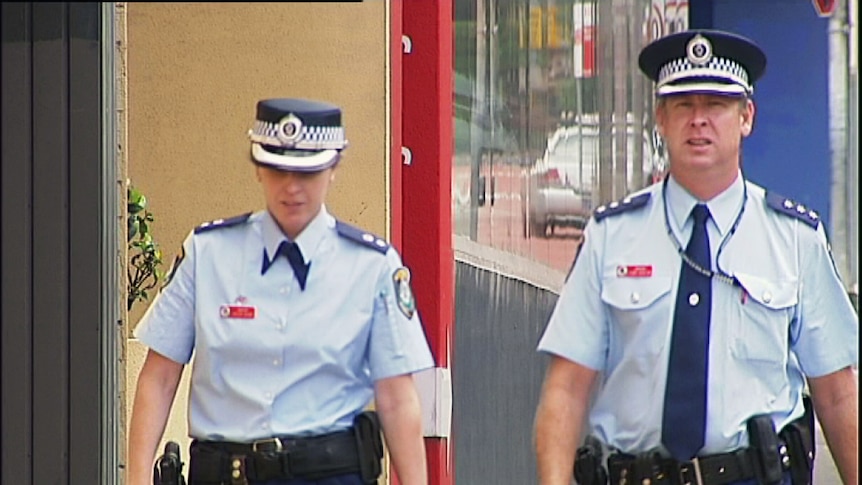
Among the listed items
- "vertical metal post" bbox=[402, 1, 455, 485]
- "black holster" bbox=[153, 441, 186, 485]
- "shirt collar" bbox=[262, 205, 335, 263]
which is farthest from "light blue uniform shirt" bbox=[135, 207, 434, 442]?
"vertical metal post" bbox=[402, 1, 455, 485]

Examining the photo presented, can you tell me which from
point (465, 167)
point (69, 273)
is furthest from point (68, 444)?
point (465, 167)

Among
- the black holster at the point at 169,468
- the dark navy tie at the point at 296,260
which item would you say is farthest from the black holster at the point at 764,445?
the black holster at the point at 169,468

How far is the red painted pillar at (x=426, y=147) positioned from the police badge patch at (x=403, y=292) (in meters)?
2.92

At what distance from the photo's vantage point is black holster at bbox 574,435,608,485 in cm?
547

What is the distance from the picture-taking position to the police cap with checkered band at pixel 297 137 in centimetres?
527

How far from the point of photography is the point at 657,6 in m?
14.1

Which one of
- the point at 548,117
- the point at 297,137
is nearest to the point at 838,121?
the point at 548,117

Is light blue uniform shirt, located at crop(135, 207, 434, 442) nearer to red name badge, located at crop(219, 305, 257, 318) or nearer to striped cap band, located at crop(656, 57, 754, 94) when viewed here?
A: red name badge, located at crop(219, 305, 257, 318)

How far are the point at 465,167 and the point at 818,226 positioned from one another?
3.97 m

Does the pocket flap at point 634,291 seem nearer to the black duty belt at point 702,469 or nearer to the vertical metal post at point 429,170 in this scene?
the black duty belt at point 702,469

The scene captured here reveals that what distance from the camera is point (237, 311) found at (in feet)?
17.6

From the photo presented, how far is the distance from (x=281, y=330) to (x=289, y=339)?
0.10ft

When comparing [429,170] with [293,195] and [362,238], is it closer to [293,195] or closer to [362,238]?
[362,238]

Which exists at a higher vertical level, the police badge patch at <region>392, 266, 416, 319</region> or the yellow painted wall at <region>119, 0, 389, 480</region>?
the yellow painted wall at <region>119, 0, 389, 480</region>
